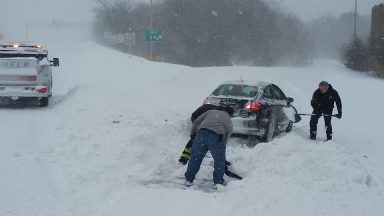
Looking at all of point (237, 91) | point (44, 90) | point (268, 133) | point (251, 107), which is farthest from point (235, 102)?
point (44, 90)

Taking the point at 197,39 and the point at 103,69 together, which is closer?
the point at 103,69

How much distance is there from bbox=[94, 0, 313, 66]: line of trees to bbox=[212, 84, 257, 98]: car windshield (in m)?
47.2

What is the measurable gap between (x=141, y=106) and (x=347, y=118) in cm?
669

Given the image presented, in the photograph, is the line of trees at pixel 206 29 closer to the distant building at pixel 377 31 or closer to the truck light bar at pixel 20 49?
the distant building at pixel 377 31

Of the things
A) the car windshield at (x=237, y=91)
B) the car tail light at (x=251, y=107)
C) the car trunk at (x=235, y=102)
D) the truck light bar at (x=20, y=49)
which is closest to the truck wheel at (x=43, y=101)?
the truck light bar at (x=20, y=49)

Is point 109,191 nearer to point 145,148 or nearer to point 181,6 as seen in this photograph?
point 145,148

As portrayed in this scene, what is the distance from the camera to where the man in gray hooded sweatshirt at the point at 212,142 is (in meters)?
7.64

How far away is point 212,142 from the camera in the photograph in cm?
762

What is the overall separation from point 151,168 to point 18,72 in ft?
26.5

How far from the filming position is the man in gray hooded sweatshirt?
7637 mm

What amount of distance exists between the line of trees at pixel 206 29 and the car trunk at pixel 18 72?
4339cm

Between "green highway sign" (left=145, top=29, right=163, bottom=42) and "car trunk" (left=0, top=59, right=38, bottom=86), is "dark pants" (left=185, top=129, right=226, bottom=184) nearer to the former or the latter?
"car trunk" (left=0, top=59, right=38, bottom=86)

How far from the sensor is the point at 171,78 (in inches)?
917

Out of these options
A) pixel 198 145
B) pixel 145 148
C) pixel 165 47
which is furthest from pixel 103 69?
pixel 165 47
